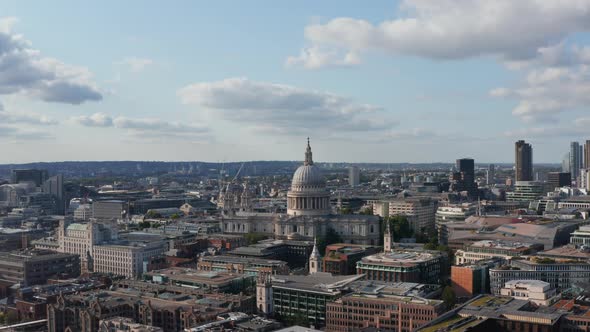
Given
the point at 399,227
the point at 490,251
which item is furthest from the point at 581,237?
the point at 399,227

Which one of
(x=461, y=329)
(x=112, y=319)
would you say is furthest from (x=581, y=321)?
(x=112, y=319)

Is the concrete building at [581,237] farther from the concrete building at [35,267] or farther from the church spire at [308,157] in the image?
the concrete building at [35,267]

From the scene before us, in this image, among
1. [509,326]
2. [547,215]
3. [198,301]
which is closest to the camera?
[509,326]

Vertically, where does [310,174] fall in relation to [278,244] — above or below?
above

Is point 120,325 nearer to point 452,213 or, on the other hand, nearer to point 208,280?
point 208,280

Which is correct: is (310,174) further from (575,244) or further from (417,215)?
(575,244)

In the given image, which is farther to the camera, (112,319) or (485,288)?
(485,288)

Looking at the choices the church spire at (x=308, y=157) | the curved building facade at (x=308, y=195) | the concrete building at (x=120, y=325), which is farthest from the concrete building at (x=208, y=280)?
the church spire at (x=308, y=157)
